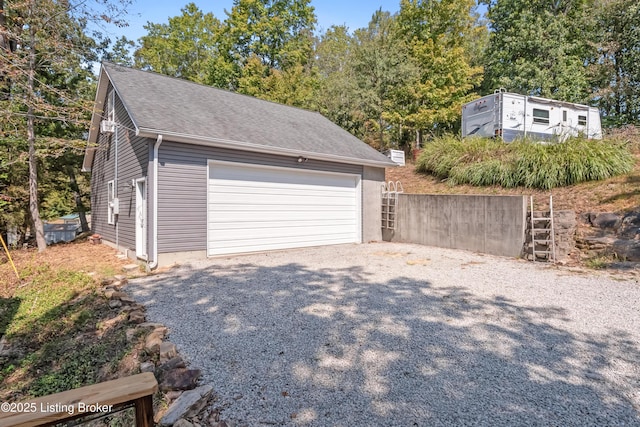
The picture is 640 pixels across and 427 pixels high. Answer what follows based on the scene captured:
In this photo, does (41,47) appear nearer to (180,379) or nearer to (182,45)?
(180,379)

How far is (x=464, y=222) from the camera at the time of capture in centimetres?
827

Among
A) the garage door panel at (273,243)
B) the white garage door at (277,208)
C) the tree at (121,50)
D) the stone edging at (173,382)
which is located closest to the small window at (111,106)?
the white garage door at (277,208)

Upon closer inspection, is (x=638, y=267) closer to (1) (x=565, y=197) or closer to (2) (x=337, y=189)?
(1) (x=565, y=197)

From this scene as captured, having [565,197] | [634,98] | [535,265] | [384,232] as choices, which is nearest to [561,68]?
[634,98]

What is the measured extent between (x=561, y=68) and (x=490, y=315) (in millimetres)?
18033

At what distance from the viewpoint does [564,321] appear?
3.64m

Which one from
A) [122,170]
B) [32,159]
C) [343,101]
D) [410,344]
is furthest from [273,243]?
[343,101]

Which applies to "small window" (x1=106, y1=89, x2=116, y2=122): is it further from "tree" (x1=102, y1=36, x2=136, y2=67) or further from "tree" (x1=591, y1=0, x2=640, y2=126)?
"tree" (x1=591, y1=0, x2=640, y2=126)

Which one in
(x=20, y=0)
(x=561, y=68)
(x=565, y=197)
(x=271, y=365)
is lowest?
(x=271, y=365)

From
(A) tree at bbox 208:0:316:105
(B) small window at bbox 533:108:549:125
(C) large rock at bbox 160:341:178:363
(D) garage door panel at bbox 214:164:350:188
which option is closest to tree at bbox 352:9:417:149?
(A) tree at bbox 208:0:316:105

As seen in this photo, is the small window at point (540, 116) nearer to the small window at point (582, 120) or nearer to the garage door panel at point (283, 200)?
the small window at point (582, 120)

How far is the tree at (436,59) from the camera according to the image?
17.0m

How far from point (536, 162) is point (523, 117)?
4475 mm

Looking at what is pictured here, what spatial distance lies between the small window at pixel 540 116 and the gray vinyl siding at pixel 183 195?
36.9 feet
